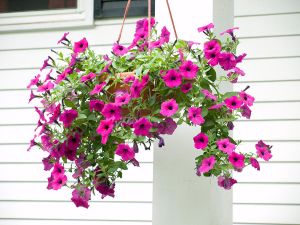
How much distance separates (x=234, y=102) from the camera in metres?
1.55

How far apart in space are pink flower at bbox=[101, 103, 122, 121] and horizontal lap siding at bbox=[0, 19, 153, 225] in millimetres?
2177

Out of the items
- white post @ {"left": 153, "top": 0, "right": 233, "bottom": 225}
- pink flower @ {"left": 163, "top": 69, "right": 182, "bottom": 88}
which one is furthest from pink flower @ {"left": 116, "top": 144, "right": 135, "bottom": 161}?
white post @ {"left": 153, "top": 0, "right": 233, "bottom": 225}

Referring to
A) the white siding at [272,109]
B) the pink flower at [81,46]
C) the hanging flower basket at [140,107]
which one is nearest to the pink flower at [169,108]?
the hanging flower basket at [140,107]

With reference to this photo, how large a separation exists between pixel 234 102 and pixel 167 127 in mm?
197

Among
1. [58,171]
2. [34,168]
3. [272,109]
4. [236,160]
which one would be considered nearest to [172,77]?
[236,160]

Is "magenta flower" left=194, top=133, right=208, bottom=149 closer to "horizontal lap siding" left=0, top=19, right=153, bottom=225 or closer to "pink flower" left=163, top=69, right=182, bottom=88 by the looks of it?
"pink flower" left=163, top=69, right=182, bottom=88

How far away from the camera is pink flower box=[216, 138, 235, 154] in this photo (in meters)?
1.51

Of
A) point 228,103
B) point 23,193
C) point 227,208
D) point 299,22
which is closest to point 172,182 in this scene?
point 227,208

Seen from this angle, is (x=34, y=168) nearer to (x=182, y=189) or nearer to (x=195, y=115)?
(x=182, y=189)

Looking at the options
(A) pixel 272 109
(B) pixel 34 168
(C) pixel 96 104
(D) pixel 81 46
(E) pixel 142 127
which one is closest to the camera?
(E) pixel 142 127

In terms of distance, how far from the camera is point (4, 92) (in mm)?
4023

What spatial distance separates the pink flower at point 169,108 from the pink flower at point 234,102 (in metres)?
0.15

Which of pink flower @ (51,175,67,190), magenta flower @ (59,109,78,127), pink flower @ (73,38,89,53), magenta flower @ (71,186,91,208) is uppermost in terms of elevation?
pink flower @ (73,38,89,53)

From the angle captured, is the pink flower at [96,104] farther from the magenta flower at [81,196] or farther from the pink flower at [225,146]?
the pink flower at [225,146]
